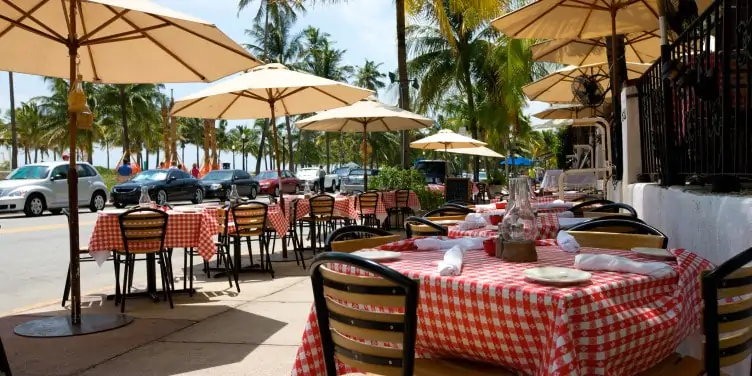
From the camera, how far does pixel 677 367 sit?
2373mm

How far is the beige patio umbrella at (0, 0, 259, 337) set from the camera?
528 centimetres

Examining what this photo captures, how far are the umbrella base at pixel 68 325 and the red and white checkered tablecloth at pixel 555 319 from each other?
3379 mm

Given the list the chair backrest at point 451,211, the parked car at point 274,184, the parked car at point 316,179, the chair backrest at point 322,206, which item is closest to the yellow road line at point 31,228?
the chair backrest at point 322,206

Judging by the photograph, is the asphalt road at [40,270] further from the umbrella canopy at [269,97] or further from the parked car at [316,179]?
the parked car at [316,179]

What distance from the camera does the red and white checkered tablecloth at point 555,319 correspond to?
76.5 inches

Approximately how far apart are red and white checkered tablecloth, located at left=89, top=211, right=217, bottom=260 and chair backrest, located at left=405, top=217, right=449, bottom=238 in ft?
9.19

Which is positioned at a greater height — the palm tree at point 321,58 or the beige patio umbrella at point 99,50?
the palm tree at point 321,58

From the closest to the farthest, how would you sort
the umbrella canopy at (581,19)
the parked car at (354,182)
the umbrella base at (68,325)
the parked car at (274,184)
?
the umbrella base at (68,325), the umbrella canopy at (581,19), the parked car at (354,182), the parked car at (274,184)

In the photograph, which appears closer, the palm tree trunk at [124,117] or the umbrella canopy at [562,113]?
the umbrella canopy at [562,113]

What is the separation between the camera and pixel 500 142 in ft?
124

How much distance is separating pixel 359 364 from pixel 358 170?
3157 cm

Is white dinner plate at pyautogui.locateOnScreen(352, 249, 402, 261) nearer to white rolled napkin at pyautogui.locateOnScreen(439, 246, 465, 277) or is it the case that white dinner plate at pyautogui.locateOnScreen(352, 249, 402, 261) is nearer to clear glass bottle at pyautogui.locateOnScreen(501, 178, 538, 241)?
white rolled napkin at pyautogui.locateOnScreen(439, 246, 465, 277)

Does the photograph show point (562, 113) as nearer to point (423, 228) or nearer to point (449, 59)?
point (423, 228)

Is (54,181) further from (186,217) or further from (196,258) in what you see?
(186,217)
